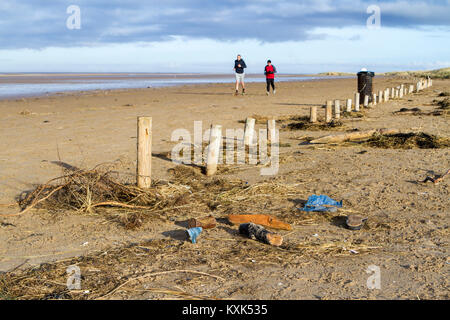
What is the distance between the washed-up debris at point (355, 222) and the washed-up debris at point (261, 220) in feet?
2.17

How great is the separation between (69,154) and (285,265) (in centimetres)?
650

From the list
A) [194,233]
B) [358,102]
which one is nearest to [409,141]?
[194,233]

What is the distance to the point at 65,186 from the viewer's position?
6.25 metres

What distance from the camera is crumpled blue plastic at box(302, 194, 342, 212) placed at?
558cm

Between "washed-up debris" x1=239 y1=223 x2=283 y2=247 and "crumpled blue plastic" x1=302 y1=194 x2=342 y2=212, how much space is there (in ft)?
3.44

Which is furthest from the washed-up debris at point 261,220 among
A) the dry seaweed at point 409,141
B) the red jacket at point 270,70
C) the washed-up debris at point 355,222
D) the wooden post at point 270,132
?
the red jacket at point 270,70

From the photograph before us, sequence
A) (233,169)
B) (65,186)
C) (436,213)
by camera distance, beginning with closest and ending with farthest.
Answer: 1. (436,213)
2. (65,186)
3. (233,169)

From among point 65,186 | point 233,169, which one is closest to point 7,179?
point 65,186

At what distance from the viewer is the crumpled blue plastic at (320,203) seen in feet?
18.3

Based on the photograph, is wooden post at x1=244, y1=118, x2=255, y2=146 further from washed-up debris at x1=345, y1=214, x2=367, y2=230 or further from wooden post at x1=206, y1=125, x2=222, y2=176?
washed-up debris at x1=345, y1=214, x2=367, y2=230

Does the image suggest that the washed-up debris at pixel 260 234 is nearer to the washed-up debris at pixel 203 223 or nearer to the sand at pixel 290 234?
the sand at pixel 290 234

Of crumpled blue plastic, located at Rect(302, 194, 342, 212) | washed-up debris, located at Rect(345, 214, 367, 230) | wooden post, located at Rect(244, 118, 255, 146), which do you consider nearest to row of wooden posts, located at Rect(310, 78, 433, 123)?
wooden post, located at Rect(244, 118, 255, 146)

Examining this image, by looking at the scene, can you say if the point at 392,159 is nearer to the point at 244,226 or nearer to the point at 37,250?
the point at 244,226

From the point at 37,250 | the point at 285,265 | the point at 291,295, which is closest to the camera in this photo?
the point at 291,295
